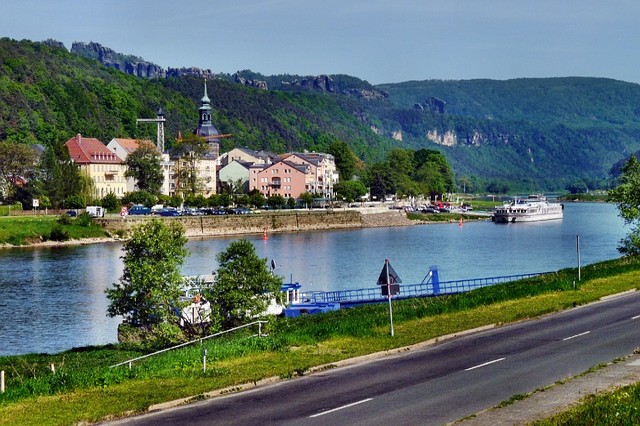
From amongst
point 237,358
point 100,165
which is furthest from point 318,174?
point 237,358

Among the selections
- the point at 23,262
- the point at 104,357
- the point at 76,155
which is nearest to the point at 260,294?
the point at 104,357

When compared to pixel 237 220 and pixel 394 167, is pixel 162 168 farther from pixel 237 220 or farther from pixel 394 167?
pixel 394 167

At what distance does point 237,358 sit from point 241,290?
25.9ft

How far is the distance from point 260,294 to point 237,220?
87.5 meters

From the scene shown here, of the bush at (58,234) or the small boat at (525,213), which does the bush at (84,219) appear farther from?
the small boat at (525,213)

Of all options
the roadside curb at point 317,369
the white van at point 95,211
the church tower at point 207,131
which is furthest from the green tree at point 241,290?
the church tower at point 207,131

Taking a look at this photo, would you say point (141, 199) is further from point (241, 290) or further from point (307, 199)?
point (241, 290)

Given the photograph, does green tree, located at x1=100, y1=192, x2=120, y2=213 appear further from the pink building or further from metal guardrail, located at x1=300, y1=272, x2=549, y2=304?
metal guardrail, located at x1=300, y1=272, x2=549, y2=304

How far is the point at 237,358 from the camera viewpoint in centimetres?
2428

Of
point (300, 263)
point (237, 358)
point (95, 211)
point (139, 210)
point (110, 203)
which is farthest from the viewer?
point (139, 210)

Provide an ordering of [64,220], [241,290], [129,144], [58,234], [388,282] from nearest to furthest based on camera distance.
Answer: [388,282] → [241,290] → [58,234] → [64,220] → [129,144]

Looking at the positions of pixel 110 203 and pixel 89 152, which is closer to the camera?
pixel 110 203

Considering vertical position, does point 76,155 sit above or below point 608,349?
above

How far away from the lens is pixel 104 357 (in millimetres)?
32906
